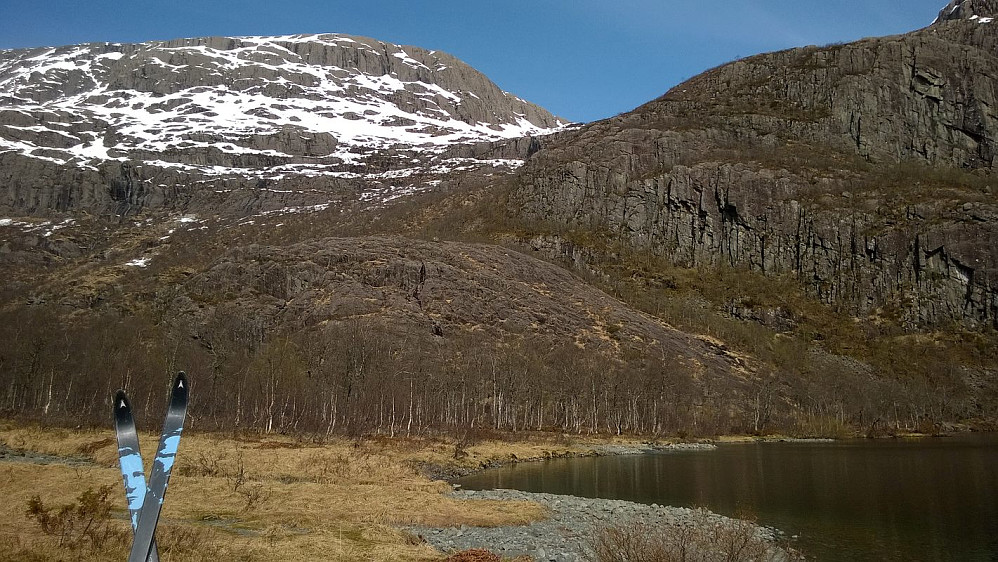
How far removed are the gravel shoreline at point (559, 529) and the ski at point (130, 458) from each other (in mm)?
13689

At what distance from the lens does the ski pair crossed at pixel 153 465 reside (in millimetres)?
9656

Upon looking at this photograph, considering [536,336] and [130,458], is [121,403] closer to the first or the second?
[130,458]

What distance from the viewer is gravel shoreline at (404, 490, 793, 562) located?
23.8 metres

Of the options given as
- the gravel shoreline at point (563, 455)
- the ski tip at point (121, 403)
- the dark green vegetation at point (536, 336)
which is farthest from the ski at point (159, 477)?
the dark green vegetation at point (536, 336)

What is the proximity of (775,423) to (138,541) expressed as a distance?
130936mm

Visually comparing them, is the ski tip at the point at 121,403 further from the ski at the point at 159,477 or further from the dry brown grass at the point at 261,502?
the dry brown grass at the point at 261,502

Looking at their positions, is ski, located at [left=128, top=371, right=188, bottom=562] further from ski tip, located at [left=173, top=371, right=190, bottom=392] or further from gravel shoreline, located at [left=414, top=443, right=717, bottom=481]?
gravel shoreline, located at [left=414, top=443, right=717, bottom=481]

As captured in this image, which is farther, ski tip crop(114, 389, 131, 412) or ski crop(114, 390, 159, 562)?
ski tip crop(114, 389, 131, 412)

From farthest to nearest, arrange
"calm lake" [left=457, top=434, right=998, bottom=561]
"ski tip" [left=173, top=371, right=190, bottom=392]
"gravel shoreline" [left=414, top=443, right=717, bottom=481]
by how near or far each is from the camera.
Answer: "gravel shoreline" [left=414, top=443, right=717, bottom=481]
"calm lake" [left=457, top=434, right=998, bottom=561]
"ski tip" [left=173, top=371, right=190, bottom=392]

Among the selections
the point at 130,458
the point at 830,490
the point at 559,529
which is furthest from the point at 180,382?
the point at 830,490

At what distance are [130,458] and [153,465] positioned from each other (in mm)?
1207

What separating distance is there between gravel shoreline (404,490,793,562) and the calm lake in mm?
3652

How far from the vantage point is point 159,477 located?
9.91 metres

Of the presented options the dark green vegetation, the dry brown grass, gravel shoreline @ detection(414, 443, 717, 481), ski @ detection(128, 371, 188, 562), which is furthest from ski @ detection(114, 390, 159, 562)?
the dark green vegetation
